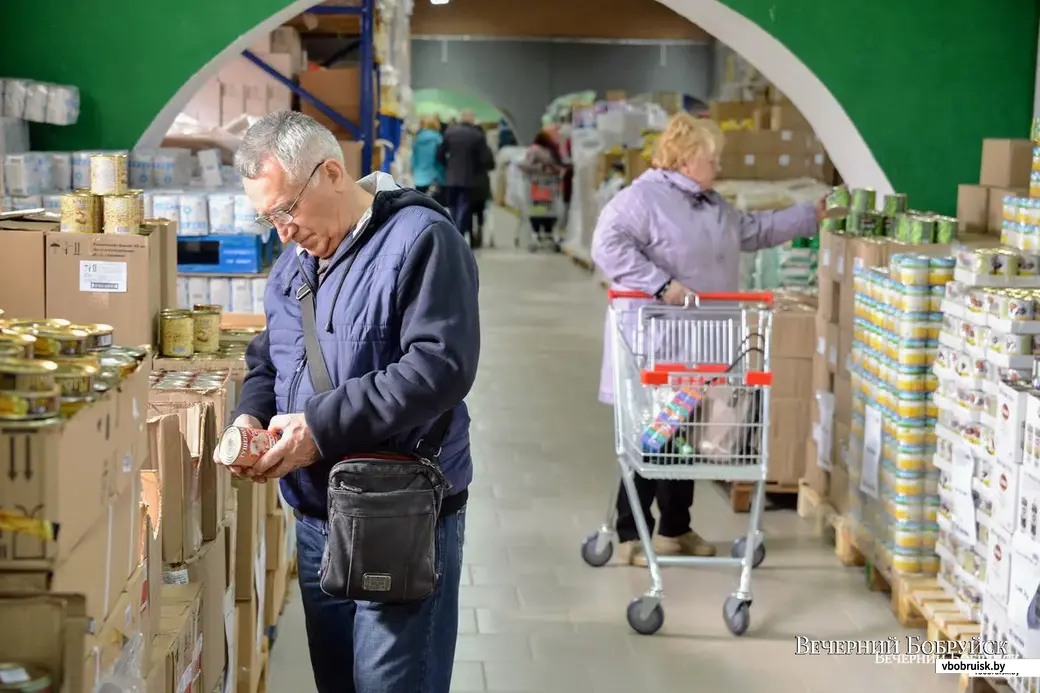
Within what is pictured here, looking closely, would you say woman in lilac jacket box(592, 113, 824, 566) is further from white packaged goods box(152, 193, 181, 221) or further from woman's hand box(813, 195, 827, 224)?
white packaged goods box(152, 193, 181, 221)

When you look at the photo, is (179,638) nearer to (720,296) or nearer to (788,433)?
(720,296)

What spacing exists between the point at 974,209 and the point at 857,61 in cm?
169

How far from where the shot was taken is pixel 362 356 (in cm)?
288

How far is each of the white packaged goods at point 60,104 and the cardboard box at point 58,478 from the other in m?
4.82

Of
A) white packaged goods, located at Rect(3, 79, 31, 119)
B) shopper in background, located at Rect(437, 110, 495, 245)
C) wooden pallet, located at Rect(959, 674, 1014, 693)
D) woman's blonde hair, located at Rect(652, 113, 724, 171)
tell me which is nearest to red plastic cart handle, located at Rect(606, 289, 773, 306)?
woman's blonde hair, located at Rect(652, 113, 724, 171)

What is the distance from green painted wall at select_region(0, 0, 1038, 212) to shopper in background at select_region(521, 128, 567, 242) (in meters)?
11.6

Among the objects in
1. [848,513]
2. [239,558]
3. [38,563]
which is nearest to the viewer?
[38,563]

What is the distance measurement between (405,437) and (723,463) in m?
2.41

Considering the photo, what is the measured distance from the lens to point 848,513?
18.6ft

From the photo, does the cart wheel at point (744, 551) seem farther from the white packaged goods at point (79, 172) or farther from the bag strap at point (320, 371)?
the white packaged goods at point (79, 172)

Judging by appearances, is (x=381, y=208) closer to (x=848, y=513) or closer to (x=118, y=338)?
(x=118, y=338)

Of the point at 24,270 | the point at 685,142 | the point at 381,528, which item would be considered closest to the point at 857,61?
the point at 685,142

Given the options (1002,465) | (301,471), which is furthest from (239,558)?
(1002,465)

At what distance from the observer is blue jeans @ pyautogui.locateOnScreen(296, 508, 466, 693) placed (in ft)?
9.52
